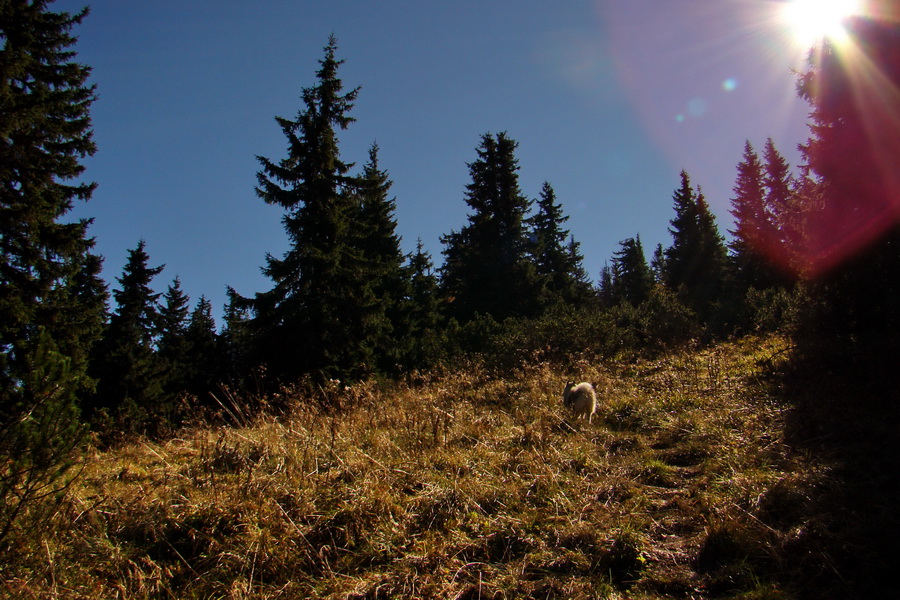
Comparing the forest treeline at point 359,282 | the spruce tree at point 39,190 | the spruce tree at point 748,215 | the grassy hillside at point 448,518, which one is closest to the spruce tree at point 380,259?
the forest treeline at point 359,282

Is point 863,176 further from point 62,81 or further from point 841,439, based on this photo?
point 62,81

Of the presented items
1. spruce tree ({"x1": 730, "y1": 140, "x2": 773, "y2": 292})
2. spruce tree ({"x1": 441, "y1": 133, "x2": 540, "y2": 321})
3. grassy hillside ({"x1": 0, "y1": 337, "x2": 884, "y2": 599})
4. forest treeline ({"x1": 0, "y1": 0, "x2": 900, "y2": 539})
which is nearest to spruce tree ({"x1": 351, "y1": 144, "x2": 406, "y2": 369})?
forest treeline ({"x1": 0, "y1": 0, "x2": 900, "y2": 539})

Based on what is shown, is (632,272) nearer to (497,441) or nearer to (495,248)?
(495,248)

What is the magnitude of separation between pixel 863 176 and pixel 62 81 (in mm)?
20695

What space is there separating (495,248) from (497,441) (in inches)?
882

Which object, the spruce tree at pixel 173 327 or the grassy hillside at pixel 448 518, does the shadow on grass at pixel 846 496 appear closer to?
the grassy hillside at pixel 448 518

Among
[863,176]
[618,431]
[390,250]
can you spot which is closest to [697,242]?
[390,250]

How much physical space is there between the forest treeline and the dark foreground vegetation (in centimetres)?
6

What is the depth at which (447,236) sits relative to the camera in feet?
112

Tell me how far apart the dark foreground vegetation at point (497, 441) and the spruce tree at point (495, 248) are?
9.42 meters

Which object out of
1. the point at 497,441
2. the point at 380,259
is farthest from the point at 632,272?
the point at 497,441

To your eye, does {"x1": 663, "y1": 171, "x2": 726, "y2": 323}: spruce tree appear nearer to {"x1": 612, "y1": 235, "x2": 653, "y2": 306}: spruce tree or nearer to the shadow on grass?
{"x1": 612, "y1": 235, "x2": 653, "y2": 306}: spruce tree

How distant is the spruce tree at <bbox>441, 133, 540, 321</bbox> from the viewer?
83.8 ft

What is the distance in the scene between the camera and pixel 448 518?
321cm
